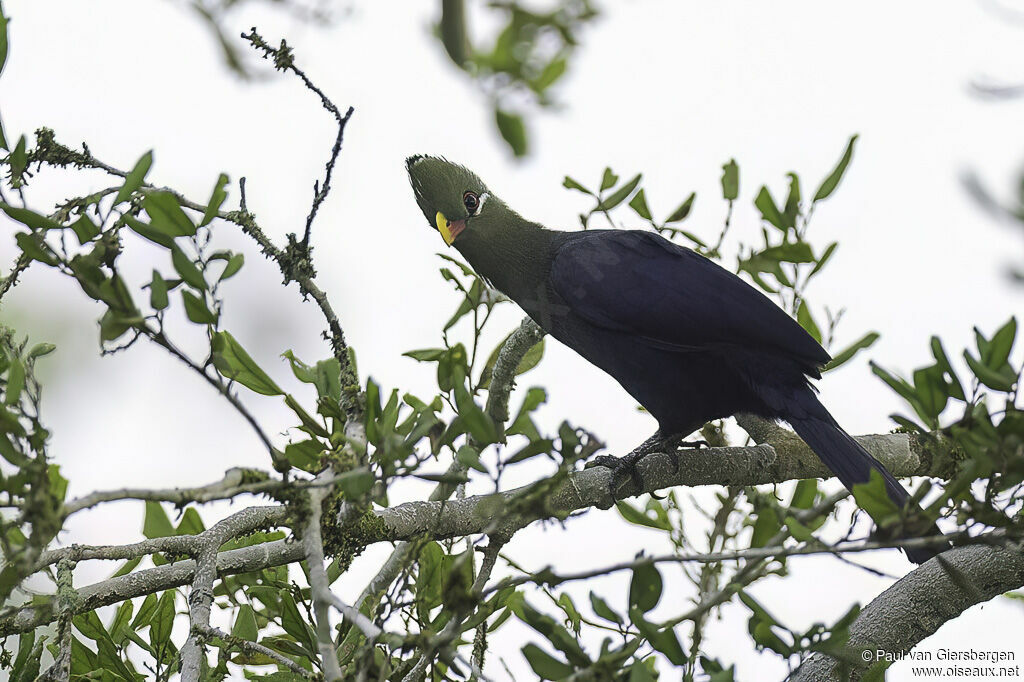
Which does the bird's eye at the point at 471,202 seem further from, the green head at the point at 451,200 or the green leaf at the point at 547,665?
the green leaf at the point at 547,665

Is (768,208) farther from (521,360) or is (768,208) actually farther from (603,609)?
(603,609)

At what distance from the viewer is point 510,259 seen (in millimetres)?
2883

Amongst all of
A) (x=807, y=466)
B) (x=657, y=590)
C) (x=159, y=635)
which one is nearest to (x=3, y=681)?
(x=159, y=635)

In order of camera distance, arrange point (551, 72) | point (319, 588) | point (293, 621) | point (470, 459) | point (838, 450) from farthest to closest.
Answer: point (838, 450) → point (293, 621) → point (470, 459) → point (319, 588) → point (551, 72)

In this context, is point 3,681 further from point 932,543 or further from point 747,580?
point 932,543

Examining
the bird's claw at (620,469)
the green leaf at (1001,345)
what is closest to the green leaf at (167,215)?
the green leaf at (1001,345)

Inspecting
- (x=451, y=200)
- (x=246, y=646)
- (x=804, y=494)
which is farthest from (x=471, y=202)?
(x=246, y=646)

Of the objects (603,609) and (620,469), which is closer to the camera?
(603,609)

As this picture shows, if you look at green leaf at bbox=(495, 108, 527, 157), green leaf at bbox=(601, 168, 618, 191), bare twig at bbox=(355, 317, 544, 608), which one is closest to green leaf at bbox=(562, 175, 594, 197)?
green leaf at bbox=(601, 168, 618, 191)

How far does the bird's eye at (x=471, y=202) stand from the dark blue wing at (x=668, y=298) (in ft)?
1.03

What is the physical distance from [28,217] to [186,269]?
257 mm

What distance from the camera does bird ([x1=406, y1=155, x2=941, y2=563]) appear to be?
97.9 inches

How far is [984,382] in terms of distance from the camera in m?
1.28

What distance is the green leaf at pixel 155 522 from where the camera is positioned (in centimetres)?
186
